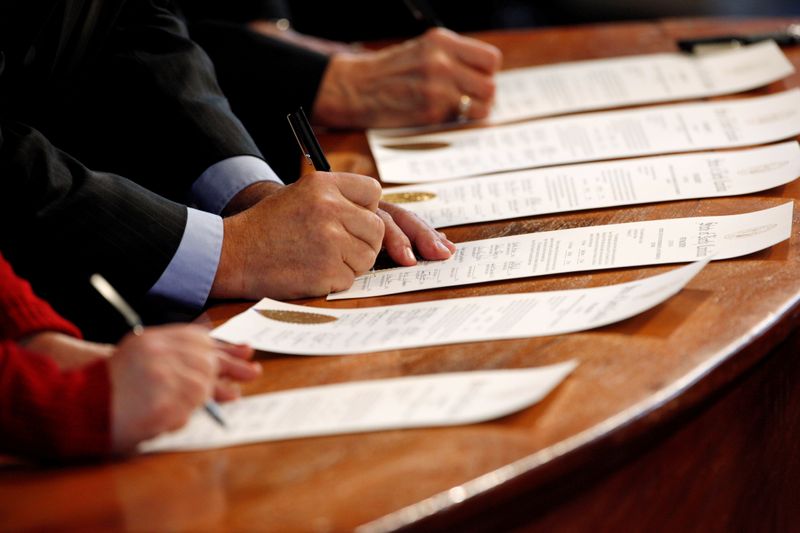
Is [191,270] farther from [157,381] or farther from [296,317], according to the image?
[157,381]

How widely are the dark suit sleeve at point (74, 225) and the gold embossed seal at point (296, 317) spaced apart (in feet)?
0.46

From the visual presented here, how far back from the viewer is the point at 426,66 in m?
1.67

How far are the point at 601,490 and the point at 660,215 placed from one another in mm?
467

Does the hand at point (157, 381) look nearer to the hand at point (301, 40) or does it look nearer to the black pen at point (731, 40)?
the black pen at point (731, 40)

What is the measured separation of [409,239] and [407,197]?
0.19 m

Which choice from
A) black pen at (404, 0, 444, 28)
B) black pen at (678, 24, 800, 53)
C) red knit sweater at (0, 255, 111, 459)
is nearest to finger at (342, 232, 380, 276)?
red knit sweater at (0, 255, 111, 459)

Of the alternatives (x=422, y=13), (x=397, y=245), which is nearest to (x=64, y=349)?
(x=397, y=245)

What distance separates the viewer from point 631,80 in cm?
175

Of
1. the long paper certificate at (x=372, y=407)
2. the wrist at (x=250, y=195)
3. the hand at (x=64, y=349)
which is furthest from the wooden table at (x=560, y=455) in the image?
the wrist at (x=250, y=195)

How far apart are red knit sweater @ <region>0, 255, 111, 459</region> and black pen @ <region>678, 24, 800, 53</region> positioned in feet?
4.76

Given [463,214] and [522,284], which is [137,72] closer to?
[463,214]

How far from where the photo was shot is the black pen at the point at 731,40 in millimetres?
1882

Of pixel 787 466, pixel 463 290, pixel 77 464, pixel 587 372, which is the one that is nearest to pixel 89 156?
pixel 463 290

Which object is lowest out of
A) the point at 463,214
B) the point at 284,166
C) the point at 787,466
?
the point at 284,166
